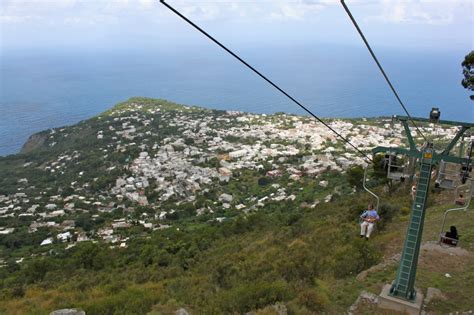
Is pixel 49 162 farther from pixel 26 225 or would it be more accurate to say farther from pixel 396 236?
pixel 396 236

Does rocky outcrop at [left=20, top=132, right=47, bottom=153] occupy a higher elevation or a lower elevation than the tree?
lower

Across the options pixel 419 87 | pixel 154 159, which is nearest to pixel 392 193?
pixel 154 159

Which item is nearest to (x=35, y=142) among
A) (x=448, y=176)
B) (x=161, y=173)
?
(x=161, y=173)

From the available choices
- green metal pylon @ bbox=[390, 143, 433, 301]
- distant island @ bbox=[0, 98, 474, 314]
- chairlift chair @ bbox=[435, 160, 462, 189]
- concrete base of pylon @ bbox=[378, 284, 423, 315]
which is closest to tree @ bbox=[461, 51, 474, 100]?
distant island @ bbox=[0, 98, 474, 314]

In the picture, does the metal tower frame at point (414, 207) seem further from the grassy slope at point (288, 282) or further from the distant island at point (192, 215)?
the distant island at point (192, 215)

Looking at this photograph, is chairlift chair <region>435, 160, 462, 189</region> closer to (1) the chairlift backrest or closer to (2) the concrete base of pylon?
(1) the chairlift backrest

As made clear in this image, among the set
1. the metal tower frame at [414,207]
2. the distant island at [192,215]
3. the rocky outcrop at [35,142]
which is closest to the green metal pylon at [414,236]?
the metal tower frame at [414,207]
